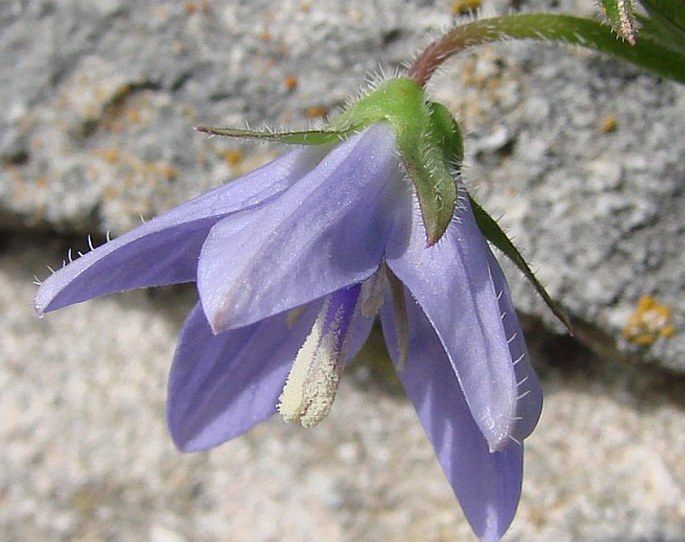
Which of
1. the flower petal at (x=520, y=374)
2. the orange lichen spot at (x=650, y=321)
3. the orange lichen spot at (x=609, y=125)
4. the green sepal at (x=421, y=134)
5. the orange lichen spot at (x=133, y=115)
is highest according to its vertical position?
the green sepal at (x=421, y=134)

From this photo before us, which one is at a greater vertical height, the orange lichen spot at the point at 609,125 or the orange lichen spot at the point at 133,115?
the orange lichen spot at the point at 609,125

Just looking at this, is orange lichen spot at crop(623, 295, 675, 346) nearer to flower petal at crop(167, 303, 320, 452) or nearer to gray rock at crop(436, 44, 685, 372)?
gray rock at crop(436, 44, 685, 372)

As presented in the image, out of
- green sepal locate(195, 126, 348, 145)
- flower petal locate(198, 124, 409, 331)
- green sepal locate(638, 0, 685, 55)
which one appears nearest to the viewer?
flower petal locate(198, 124, 409, 331)

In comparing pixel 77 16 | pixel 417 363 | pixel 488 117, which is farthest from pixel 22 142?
pixel 417 363

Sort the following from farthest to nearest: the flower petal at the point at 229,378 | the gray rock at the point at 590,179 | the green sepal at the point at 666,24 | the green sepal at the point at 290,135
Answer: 1. the gray rock at the point at 590,179
2. the flower petal at the point at 229,378
3. the green sepal at the point at 666,24
4. the green sepal at the point at 290,135

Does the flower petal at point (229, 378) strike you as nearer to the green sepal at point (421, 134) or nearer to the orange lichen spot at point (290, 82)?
the green sepal at point (421, 134)

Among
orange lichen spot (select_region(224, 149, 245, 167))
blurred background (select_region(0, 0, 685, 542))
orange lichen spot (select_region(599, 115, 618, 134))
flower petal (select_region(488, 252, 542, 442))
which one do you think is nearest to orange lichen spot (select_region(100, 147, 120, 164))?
blurred background (select_region(0, 0, 685, 542))

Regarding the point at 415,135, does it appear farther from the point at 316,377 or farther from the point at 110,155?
the point at 110,155

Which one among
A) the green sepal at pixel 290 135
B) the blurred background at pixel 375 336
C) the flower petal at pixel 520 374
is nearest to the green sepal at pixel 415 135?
the green sepal at pixel 290 135
